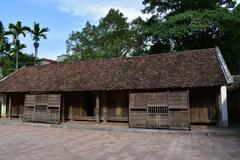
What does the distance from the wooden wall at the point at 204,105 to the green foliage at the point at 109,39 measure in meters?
18.1

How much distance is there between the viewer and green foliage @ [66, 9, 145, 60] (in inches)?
1368

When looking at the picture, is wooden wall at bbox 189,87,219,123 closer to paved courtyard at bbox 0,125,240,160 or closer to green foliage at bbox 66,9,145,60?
paved courtyard at bbox 0,125,240,160

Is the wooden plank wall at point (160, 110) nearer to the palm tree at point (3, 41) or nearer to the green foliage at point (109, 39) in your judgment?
the green foliage at point (109, 39)

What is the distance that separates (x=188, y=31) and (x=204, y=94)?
12821 millimetres

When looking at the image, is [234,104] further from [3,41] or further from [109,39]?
[3,41]

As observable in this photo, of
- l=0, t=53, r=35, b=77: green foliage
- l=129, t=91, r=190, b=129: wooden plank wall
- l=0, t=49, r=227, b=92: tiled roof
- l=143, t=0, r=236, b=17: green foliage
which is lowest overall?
l=129, t=91, r=190, b=129: wooden plank wall

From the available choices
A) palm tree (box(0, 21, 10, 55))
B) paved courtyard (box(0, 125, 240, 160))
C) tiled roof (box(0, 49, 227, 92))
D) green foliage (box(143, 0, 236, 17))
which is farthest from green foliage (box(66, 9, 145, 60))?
paved courtyard (box(0, 125, 240, 160))

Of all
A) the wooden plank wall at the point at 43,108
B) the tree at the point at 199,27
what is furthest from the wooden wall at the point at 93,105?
the tree at the point at 199,27

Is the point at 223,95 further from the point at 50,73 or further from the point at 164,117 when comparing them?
the point at 50,73

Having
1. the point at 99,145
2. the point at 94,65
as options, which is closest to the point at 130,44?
the point at 94,65

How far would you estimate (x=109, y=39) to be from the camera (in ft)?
124

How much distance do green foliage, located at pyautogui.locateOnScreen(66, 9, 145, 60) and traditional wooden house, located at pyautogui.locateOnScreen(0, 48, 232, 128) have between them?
44.2ft

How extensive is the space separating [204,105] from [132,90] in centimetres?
460

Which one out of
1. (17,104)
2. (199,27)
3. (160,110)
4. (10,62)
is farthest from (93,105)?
(10,62)
